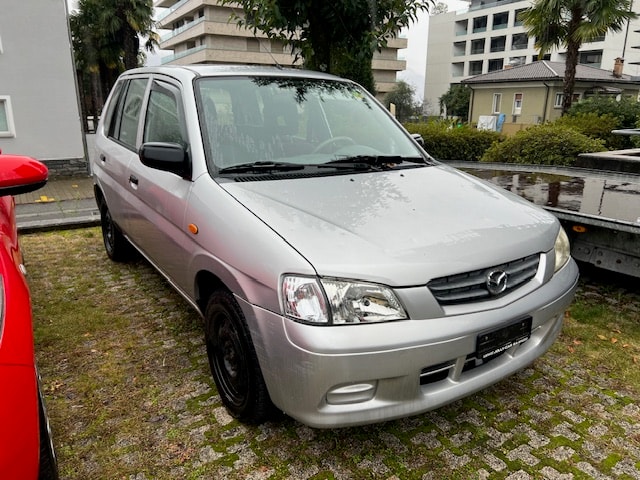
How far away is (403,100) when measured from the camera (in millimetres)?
60344

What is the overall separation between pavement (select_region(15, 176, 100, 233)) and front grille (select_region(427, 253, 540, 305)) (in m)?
6.32

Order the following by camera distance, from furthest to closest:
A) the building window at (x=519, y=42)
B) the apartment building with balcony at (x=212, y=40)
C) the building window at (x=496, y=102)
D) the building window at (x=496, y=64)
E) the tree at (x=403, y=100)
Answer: the building window at (x=496, y=64) < the building window at (x=519, y=42) < the tree at (x=403, y=100) < the apartment building with balcony at (x=212, y=40) < the building window at (x=496, y=102)

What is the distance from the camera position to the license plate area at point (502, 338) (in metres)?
2.23

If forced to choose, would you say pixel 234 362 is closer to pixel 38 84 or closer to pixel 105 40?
pixel 38 84

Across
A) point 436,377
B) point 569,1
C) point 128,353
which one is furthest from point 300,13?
point 569,1

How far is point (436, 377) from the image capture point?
2.22 metres

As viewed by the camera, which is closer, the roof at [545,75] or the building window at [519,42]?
the roof at [545,75]

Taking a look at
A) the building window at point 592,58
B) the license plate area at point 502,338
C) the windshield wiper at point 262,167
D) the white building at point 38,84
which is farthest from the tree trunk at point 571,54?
the building window at point 592,58

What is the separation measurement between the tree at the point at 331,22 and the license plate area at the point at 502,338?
5.21 m

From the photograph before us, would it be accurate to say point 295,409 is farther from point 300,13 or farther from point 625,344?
point 300,13

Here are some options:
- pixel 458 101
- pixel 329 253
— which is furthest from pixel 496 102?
pixel 329 253

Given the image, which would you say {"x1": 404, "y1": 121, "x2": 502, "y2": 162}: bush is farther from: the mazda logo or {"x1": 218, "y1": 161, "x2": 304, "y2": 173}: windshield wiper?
the mazda logo

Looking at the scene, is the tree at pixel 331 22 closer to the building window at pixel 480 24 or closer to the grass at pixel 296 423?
the grass at pixel 296 423

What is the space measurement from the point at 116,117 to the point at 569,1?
16.7m
